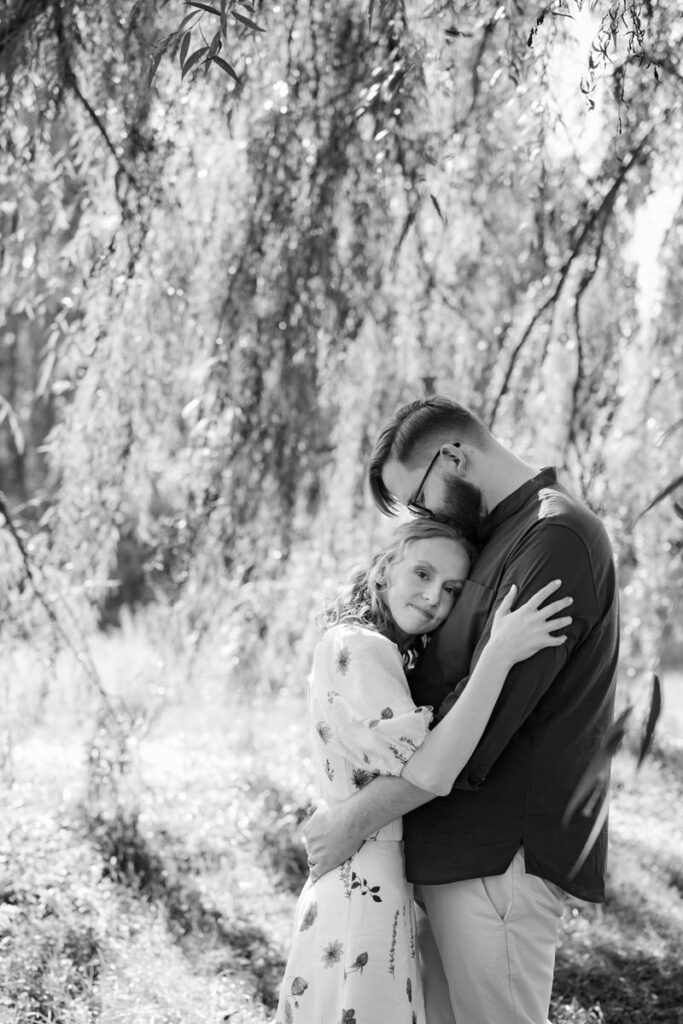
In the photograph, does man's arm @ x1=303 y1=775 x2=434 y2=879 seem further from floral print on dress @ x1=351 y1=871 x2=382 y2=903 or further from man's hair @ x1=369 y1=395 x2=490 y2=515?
man's hair @ x1=369 y1=395 x2=490 y2=515

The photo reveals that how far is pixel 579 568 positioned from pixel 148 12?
1963 mm

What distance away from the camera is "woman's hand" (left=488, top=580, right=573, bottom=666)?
1893mm

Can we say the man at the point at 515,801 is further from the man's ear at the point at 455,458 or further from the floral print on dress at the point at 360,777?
the man's ear at the point at 455,458

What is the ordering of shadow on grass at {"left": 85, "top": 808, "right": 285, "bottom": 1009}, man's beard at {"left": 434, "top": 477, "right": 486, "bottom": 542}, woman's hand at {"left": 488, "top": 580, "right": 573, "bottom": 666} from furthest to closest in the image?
shadow on grass at {"left": 85, "top": 808, "right": 285, "bottom": 1009} → man's beard at {"left": 434, "top": 477, "right": 486, "bottom": 542} → woman's hand at {"left": 488, "top": 580, "right": 573, "bottom": 666}

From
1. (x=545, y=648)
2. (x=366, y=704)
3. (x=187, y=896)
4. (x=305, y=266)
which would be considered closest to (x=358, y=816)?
(x=366, y=704)

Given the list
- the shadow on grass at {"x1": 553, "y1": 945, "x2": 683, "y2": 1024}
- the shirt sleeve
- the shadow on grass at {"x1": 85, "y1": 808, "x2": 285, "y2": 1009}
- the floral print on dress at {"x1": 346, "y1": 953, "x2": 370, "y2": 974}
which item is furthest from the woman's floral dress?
the shadow on grass at {"x1": 553, "y1": 945, "x2": 683, "y2": 1024}

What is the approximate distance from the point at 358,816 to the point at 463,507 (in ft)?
2.14

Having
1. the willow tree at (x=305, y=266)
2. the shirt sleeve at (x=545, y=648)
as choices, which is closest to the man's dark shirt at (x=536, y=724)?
the shirt sleeve at (x=545, y=648)

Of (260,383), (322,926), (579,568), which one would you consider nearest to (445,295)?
(260,383)

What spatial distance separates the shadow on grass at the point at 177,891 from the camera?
11.0 feet

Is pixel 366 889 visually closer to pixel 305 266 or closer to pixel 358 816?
pixel 358 816

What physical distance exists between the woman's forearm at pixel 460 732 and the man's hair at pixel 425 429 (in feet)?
1.77

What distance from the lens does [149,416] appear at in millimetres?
4023

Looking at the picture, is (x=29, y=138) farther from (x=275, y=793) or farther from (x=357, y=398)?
(x=275, y=793)
